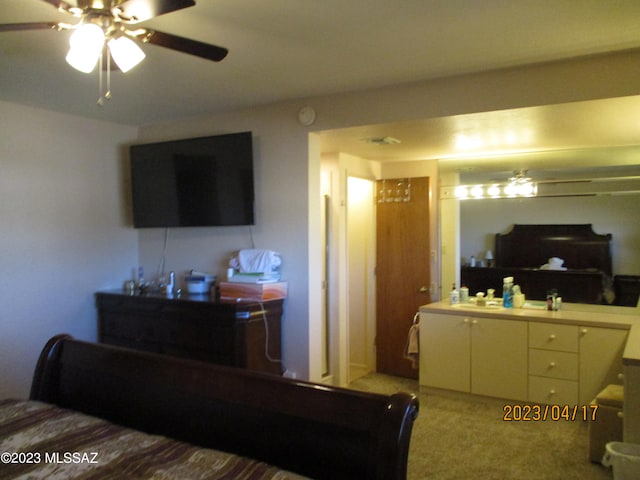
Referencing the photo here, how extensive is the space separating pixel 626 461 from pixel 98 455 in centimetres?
229

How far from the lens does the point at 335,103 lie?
138 inches

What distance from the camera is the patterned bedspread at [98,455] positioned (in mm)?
1570

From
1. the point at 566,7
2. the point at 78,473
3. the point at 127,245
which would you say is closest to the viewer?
the point at 78,473

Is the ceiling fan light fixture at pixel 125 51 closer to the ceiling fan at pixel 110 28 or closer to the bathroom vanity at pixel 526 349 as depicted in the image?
the ceiling fan at pixel 110 28

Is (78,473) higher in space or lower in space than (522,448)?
higher

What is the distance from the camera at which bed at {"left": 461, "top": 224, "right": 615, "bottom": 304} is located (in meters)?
4.05

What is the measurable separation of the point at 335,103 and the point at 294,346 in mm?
1762

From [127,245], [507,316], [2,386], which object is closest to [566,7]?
[507,316]

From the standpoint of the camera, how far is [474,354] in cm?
412

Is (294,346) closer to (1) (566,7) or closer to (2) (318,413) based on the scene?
(2) (318,413)

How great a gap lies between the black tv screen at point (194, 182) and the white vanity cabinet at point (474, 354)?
186 centimetres

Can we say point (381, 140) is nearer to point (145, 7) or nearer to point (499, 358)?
point (499, 358)

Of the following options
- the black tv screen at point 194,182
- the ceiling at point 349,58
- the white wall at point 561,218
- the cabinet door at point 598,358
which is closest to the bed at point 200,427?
the ceiling at point 349,58


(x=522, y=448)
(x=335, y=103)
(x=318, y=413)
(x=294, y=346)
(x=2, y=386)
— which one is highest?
(x=335, y=103)
